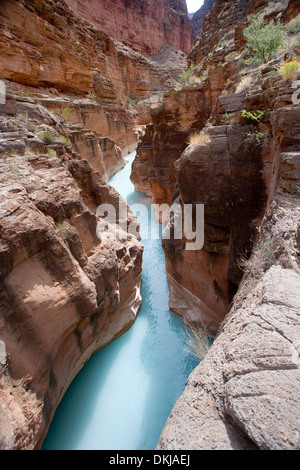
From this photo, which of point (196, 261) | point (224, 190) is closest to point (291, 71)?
point (224, 190)

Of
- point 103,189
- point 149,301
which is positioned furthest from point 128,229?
point 149,301

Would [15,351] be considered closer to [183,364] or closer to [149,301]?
[183,364]

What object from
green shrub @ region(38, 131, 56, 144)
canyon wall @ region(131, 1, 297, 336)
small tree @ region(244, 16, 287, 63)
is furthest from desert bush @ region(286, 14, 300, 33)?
green shrub @ region(38, 131, 56, 144)

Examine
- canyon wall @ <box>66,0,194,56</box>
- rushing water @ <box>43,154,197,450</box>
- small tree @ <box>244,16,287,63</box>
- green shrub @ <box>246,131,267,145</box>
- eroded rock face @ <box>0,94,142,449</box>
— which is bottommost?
rushing water @ <box>43,154,197,450</box>

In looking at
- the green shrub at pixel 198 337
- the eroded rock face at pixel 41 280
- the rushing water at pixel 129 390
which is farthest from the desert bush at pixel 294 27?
the rushing water at pixel 129 390

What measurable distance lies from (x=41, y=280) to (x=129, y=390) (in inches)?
130

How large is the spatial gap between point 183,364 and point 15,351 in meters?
3.73

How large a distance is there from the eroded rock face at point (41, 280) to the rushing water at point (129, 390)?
550 millimetres

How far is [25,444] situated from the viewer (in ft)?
8.55

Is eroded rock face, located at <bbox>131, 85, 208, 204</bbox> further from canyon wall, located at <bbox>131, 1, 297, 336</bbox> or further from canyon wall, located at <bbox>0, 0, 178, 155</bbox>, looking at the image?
canyon wall, located at <bbox>0, 0, 178, 155</bbox>

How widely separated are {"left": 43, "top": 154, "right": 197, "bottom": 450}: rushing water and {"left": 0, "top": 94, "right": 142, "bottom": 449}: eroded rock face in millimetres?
550

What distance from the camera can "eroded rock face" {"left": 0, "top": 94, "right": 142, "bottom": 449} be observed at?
2.71 metres

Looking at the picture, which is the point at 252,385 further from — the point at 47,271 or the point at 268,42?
the point at 268,42

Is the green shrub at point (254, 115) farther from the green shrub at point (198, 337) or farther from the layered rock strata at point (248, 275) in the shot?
the green shrub at point (198, 337)
